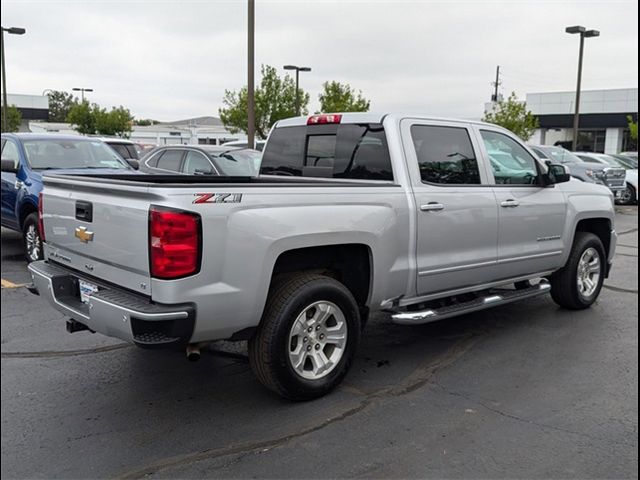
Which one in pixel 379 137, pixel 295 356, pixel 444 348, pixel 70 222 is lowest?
pixel 444 348


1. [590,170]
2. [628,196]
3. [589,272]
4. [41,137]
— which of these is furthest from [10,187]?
[628,196]

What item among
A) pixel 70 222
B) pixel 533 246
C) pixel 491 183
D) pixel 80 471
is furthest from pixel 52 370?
pixel 533 246

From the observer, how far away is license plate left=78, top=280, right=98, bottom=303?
410 centimetres

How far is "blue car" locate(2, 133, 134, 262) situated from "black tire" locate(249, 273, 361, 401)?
16.9 ft

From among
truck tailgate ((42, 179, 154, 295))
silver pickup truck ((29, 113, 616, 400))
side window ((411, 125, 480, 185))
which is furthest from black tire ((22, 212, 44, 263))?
side window ((411, 125, 480, 185))

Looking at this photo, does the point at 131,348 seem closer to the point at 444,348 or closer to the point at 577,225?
the point at 444,348

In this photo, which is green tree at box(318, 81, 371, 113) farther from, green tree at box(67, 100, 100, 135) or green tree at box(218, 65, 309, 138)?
green tree at box(67, 100, 100, 135)

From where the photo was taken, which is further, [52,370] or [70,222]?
[52,370]

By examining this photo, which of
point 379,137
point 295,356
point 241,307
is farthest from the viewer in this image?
point 379,137

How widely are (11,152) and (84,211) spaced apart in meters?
5.96

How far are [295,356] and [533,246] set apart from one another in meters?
2.94

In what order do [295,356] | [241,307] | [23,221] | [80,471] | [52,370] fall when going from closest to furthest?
[80,471] < [241,307] < [295,356] < [52,370] < [23,221]

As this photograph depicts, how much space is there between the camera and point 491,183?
18.7ft

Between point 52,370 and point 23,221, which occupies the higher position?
point 23,221
